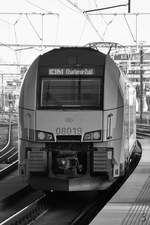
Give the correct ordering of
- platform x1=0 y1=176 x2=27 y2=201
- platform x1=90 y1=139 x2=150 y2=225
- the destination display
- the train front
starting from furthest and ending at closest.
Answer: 1. platform x1=0 y1=176 x2=27 y2=201
2. the destination display
3. the train front
4. platform x1=90 y1=139 x2=150 y2=225

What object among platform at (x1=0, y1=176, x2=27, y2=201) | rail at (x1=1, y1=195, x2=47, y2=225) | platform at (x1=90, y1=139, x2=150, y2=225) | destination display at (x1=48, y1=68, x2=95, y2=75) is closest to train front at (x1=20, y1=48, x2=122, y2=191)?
destination display at (x1=48, y1=68, x2=95, y2=75)

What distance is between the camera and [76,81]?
38.0ft

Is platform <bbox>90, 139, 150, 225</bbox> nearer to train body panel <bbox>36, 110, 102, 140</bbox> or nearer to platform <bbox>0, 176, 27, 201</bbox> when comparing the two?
train body panel <bbox>36, 110, 102, 140</bbox>

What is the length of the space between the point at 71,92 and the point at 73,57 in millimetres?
740

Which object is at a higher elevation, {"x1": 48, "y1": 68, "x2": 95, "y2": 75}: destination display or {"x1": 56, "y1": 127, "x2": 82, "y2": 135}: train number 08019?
{"x1": 48, "y1": 68, "x2": 95, "y2": 75}: destination display

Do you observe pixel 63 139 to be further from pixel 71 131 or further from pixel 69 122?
pixel 69 122

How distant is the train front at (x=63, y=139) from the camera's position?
1110 cm

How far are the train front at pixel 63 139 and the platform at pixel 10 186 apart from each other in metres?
1.52

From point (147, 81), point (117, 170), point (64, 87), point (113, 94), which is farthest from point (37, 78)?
point (147, 81)

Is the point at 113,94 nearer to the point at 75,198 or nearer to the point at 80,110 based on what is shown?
the point at 80,110

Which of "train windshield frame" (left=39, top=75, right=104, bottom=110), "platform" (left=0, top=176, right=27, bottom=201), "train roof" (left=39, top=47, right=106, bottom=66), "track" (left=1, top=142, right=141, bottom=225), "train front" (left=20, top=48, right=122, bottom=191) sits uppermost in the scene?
"train roof" (left=39, top=47, right=106, bottom=66)

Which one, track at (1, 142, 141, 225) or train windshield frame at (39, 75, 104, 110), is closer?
track at (1, 142, 141, 225)

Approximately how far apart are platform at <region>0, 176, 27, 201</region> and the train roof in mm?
3079

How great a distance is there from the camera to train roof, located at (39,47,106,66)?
11617mm
